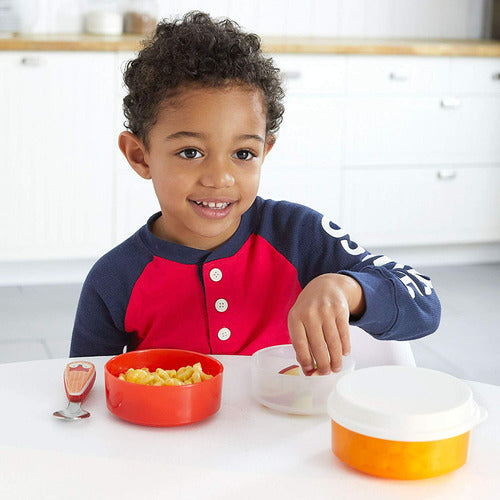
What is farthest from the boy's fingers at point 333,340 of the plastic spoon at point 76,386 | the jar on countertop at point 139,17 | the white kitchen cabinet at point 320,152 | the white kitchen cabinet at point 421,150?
the jar on countertop at point 139,17

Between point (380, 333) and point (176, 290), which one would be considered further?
point (176, 290)

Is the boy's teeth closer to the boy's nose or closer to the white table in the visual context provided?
the boy's nose

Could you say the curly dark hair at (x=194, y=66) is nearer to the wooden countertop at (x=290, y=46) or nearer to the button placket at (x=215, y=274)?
the button placket at (x=215, y=274)

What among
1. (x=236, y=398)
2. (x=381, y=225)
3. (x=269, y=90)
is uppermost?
(x=269, y=90)

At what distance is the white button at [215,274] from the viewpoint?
126cm

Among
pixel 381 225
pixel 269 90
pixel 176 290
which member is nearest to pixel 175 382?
pixel 176 290

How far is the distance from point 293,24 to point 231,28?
9.44ft

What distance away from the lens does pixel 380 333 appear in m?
1.08

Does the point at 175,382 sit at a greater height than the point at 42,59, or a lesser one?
lesser

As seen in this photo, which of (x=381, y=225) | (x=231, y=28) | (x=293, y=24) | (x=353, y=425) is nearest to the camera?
(x=353, y=425)

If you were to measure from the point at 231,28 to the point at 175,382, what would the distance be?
23.5 inches

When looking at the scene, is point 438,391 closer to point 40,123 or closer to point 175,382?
point 175,382

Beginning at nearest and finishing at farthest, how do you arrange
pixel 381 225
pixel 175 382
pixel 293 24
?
pixel 175 382
pixel 381 225
pixel 293 24

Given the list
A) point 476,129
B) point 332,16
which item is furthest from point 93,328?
point 332,16
